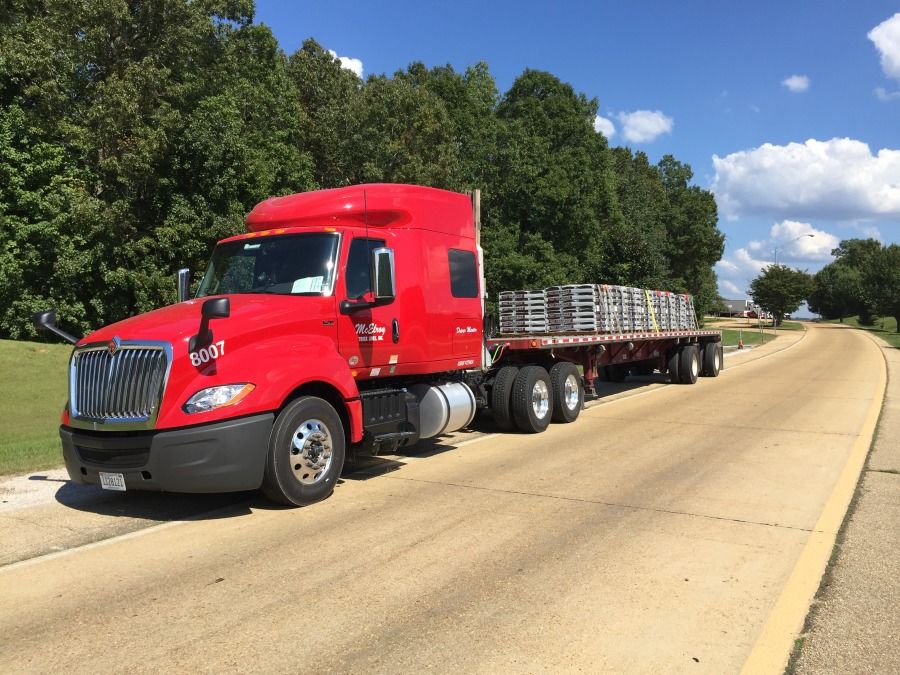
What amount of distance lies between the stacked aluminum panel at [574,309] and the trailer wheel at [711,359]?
7655 mm

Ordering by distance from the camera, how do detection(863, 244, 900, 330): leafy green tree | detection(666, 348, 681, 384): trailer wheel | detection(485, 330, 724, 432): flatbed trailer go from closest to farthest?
detection(485, 330, 724, 432): flatbed trailer
detection(666, 348, 681, 384): trailer wheel
detection(863, 244, 900, 330): leafy green tree

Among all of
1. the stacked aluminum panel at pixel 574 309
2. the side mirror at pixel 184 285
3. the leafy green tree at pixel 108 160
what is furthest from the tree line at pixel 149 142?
the side mirror at pixel 184 285

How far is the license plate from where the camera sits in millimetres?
5531

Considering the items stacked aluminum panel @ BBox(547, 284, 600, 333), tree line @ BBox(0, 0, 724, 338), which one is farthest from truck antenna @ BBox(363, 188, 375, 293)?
tree line @ BBox(0, 0, 724, 338)

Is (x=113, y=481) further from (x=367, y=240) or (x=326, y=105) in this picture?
(x=326, y=105)

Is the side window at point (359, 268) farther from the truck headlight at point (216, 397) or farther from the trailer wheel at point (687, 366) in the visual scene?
the trailer wheel at point (687, 366)

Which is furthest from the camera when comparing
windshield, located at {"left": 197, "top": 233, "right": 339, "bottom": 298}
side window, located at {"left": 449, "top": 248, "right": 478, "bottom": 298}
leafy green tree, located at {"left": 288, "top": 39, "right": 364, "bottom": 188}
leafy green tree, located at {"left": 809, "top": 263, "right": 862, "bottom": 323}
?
leafy green tree, located at {"left": 809, "top": 263, "right": 862, "bottom": 323}

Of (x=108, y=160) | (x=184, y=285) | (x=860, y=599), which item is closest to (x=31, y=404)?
(x=184, y=285)

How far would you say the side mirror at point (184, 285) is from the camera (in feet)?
24.7

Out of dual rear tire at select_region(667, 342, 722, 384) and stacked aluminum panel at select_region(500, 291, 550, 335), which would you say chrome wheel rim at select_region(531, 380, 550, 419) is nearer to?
stacked aluminum panel at select_region(500, 291, 550, 335)

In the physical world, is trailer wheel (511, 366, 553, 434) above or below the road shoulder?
above

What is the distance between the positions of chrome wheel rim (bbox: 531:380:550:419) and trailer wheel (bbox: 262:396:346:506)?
4.40 m

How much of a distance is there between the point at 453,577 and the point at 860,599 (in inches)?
98.9

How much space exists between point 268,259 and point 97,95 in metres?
19.0
